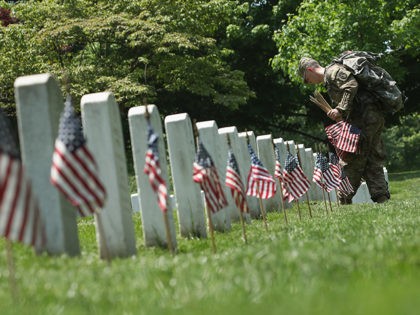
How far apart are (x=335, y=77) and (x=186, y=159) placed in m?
5.25

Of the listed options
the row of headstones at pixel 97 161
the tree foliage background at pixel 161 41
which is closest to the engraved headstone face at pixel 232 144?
the row of headstones at pixel 97 161

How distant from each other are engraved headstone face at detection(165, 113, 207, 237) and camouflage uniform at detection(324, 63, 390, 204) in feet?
16.1

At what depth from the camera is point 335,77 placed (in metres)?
13.1

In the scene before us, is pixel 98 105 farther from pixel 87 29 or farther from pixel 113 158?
pixel 87 29

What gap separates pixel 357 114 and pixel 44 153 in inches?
325

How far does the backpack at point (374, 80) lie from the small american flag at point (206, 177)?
6.22 metres

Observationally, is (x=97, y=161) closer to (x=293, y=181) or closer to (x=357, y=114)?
(x=293, y=181)

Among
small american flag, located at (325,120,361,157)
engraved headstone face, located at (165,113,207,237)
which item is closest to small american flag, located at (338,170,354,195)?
small american flag, located at (325,120,361,157)

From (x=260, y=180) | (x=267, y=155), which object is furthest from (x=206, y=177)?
(x=267, y=155)

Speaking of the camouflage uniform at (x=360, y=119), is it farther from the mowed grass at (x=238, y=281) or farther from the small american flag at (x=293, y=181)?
the mowed grass at (x=238, y=281)

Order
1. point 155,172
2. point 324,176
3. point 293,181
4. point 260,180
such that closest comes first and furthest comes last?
point 155,172 → point 260,180 → point 293,181 → point 324,176

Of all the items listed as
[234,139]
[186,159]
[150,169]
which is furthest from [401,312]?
[234,139]

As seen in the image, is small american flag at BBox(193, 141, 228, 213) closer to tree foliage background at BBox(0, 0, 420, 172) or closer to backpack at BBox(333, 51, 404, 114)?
backpack at BBox(333, 51, 404, 114)

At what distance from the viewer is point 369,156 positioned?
13.7 meters
